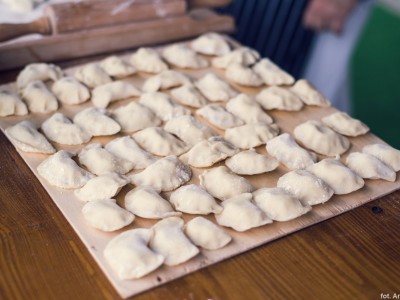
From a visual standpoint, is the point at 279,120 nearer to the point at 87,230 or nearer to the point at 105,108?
the point at 105,108

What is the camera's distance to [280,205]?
1.30m

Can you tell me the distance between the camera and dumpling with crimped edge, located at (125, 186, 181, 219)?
125 cm

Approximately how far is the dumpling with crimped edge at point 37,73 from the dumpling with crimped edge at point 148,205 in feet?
2.08

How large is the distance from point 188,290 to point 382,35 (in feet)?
14.9

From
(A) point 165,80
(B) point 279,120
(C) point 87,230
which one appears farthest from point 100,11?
(C) point 87,230

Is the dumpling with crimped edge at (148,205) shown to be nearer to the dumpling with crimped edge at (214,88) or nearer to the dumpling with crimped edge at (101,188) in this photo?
the dumpling with crimped edge at (101,188)

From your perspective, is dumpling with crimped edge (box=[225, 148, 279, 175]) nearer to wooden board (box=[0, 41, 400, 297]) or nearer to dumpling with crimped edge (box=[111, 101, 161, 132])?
wooden board (box=[0, 41, 400, 297])

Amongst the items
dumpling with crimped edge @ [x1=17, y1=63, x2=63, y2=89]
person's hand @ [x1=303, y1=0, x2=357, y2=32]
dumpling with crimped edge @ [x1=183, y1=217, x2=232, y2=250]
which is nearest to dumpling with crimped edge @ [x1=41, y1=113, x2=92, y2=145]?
dumpling with crimped edge @ [x1=17, y1=63, x2=63, y2=89]

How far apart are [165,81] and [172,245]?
2.47 feet

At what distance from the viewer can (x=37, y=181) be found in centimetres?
136

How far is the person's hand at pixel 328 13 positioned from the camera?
2.60 meters

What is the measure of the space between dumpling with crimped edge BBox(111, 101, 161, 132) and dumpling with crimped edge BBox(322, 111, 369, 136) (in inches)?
21.4

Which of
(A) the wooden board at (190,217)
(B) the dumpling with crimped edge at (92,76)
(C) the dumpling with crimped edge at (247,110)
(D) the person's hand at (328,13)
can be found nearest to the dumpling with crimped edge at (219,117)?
(C) the dumpling with crimped edge at (247,110)

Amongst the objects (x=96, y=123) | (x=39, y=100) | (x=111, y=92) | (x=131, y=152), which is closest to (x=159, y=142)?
(x=131, y=152)
